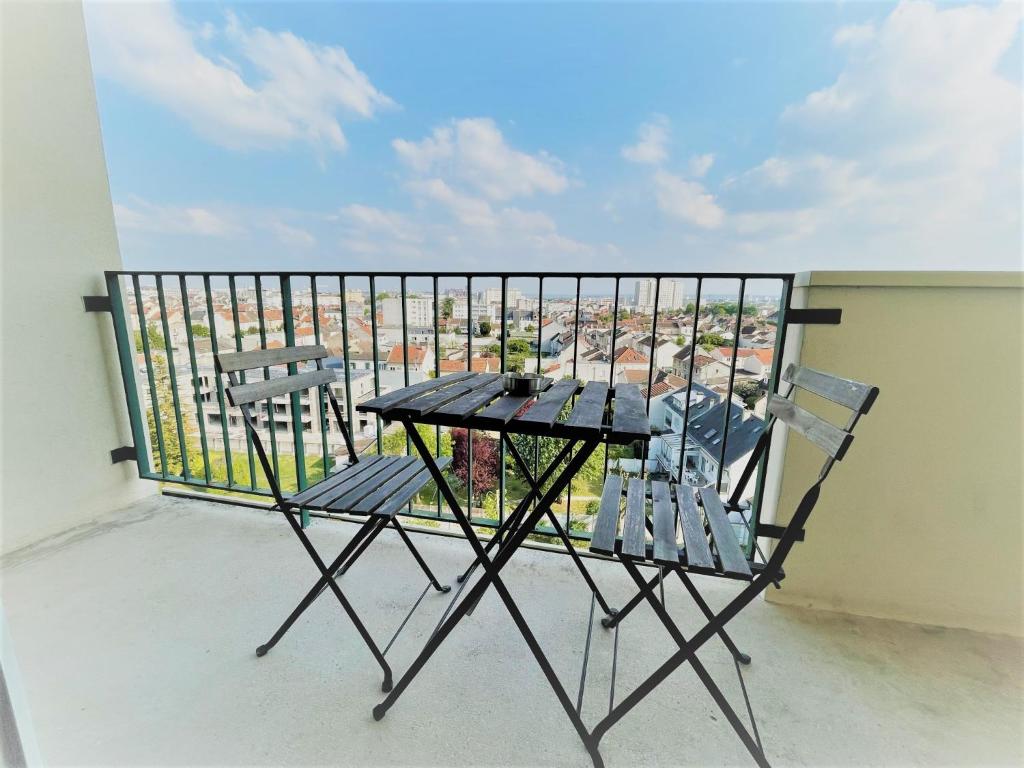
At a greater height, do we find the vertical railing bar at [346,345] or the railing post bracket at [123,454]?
the vertical railing bar at [346,345]

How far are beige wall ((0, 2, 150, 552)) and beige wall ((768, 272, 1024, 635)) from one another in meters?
3.70

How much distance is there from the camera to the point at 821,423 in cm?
110

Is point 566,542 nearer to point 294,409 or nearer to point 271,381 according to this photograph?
point 271,381

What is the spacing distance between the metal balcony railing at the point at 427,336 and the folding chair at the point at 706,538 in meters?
0.39

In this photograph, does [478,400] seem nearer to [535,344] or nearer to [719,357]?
[535,344]

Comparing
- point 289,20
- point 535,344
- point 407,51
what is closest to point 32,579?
point 535,344

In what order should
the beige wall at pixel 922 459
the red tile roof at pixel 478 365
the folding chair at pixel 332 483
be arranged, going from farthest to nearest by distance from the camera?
the red tile roof at pixel 478 365 < the beige wall at pixel 922 459 < the folding chair at pixel 332 483

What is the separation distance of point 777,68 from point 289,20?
34.9ft

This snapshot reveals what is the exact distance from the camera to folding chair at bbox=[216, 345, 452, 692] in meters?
1.37

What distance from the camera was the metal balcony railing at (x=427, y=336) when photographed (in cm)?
188

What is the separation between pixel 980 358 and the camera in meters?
1.51

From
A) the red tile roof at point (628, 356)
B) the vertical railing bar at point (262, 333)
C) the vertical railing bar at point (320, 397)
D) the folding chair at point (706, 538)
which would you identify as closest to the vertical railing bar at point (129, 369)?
the vertical railing bar at point (262, 333)

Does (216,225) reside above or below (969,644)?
Result: above

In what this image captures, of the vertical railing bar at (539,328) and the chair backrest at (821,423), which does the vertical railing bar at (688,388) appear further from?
the vertical railing bar at (539,328)
